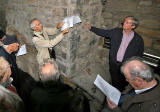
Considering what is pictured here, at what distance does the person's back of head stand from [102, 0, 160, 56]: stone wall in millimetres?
2702

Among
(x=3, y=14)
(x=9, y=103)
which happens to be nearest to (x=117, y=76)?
(x=9, y=103)

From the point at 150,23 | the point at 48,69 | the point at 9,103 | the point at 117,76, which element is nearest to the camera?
the point at 9,103

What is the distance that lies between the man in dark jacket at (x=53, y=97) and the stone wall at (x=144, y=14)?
2.16 m

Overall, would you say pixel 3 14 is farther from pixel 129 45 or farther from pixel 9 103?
pixel 129 45

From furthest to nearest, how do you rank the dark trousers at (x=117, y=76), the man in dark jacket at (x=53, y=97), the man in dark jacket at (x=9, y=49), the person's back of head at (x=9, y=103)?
the dark trousers at (x=117, y=76) < the man in dark jacket at (x=9, y=49) < the man in dark jacket at (x=53, y=97) < the person's back of head at (x=9, y=103)

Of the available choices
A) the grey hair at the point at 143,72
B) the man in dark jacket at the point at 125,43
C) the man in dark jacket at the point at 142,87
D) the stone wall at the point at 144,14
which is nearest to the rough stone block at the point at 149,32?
the stone wall at the point at 144,14

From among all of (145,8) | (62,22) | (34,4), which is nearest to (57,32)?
(62,22)

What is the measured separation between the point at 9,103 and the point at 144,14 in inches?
114

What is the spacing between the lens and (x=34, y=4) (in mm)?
2711

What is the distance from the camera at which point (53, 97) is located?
4.16 ft

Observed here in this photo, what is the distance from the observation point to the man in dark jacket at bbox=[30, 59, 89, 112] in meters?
1.26

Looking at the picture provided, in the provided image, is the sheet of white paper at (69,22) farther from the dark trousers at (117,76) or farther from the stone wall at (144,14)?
the dark trousers at (117,76)

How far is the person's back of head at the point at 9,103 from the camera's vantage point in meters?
1.04

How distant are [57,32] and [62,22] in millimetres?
274
